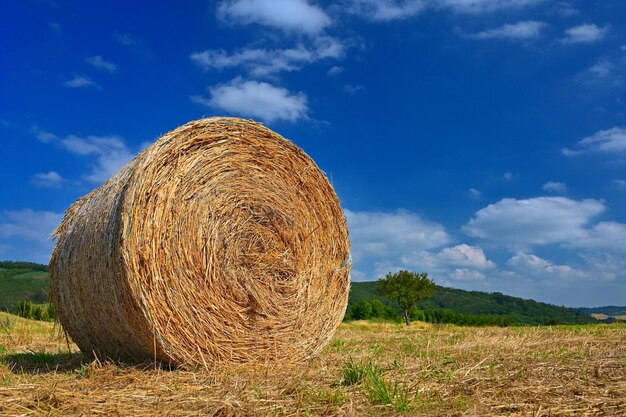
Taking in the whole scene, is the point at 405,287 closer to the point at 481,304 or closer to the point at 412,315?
the point at 412,315

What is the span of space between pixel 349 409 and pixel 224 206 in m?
3.49

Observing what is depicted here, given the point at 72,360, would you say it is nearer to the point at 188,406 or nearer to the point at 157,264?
the point at 157,264

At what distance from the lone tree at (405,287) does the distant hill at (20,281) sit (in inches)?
990

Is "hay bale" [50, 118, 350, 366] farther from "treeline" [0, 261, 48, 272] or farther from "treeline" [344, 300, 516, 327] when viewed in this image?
"treeline" [0, 261, 48, 272]

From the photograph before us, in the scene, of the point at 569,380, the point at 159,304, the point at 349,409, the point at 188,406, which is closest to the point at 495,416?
the point at 349,409

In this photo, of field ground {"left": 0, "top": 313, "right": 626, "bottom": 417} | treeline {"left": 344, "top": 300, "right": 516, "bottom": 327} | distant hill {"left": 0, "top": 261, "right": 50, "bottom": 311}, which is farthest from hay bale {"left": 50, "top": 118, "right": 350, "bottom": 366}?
distant hill {"left": 0, "top": 261, "right": 50, "bottom": 311}

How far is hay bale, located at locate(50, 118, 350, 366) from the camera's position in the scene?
18.8 feet

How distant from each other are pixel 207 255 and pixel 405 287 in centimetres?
3946

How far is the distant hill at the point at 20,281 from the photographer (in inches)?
1795

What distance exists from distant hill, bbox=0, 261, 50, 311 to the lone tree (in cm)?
2514

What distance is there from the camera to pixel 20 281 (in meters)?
55.2

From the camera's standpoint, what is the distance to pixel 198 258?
6109 mm

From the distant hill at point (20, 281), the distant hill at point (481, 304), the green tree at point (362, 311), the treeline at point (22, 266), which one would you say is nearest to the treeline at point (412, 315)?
the green tree at point (362, 311)

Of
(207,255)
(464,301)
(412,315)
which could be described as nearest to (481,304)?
(464,301)
